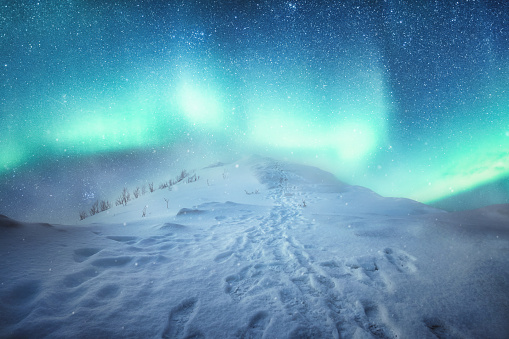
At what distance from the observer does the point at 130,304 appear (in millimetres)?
2094

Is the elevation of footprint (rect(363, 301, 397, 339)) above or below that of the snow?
below

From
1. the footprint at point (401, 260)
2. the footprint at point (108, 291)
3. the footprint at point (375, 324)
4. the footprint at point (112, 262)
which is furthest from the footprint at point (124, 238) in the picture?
the footprint at point (401, 260)

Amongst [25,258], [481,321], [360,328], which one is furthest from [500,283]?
[25,258]

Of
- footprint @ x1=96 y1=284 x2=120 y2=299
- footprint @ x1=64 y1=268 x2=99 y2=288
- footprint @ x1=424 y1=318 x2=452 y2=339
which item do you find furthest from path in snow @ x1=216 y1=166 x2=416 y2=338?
→ footprint @ x1=64 y1=268 x2=99 y2=288

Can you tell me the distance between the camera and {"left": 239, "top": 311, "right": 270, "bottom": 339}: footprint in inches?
73.5

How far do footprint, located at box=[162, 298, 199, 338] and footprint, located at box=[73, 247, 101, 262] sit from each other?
77.4 inches

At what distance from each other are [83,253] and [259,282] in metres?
2.94

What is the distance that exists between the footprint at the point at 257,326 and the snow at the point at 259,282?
1cm

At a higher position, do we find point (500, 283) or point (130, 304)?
point (500, 283)

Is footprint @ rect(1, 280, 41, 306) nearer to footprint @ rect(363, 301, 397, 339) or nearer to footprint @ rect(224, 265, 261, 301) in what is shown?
footprint @ rect(224, 265, 261, 301)

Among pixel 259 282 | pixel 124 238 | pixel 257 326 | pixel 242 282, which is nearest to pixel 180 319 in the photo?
pixel 257 326

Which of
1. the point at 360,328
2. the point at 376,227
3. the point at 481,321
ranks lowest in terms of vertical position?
the point at 360,328

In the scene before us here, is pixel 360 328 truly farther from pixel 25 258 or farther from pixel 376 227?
pixel 25 258

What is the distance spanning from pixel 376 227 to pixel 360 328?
3451 millimetres
